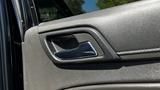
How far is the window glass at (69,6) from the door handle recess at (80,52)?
57cm

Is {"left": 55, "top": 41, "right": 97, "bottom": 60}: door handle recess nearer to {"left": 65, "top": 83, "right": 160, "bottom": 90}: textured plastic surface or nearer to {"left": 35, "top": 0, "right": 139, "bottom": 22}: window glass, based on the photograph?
{"left": 65, "top": 83, "right": 160, "bottom": 90}: textured plastic surface

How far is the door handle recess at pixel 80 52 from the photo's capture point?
6.39 feet

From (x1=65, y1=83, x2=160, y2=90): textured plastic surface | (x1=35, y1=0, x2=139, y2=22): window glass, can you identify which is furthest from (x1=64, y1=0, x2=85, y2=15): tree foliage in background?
(x1=65, y1=83, x2=160, y2=90): textured plastic surface

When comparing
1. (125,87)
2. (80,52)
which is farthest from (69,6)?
(125,87)

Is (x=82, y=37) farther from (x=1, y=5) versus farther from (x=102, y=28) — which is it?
(x=1, y=5)

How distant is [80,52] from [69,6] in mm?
1134

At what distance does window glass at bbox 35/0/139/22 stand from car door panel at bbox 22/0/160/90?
1.72ft

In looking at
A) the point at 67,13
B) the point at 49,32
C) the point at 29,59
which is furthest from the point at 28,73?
the point at 67,13

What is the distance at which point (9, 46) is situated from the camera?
7.66 ft

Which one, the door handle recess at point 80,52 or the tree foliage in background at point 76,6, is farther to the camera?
the tree foliage in background at point 76,6

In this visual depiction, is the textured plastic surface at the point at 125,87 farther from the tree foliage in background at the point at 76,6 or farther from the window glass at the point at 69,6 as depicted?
the tree foliage in background at the point at 76,6

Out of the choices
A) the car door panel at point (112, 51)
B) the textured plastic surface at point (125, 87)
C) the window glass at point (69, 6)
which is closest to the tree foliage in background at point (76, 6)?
the window glass at point (69, 6)

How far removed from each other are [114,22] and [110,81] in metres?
0.25

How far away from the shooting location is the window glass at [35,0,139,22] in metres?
2.69
